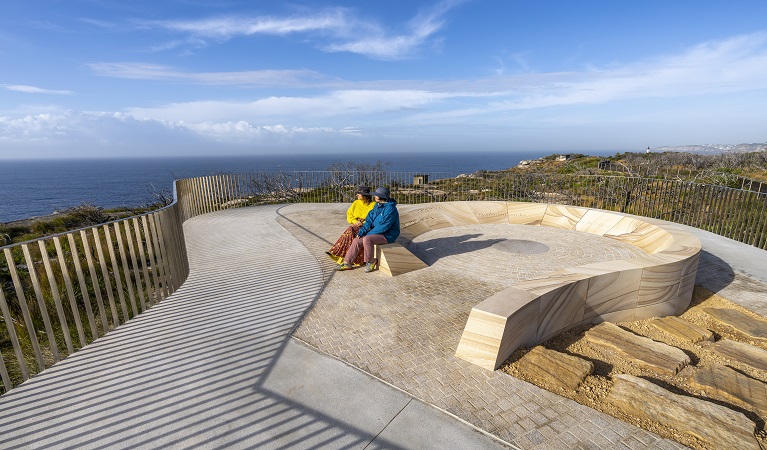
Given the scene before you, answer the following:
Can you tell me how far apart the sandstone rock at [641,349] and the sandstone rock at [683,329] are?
28.9 inches

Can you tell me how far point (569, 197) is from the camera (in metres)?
15.2

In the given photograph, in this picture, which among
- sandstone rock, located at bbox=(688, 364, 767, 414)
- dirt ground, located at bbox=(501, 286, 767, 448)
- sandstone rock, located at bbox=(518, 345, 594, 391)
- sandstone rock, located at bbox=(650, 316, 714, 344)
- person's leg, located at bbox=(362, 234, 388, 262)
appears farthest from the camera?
person's leg, located at bbox=(362, 234, 388, 262)

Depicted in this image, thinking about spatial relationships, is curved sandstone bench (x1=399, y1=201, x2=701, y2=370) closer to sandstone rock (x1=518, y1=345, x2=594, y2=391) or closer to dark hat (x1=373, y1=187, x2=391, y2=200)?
sandstone rock (x1=518, y1=345, x2=594, y2=391)

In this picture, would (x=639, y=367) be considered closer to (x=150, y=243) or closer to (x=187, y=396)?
(x=187, y=396)

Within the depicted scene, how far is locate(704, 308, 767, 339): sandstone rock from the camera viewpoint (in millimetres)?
Answer: 4543

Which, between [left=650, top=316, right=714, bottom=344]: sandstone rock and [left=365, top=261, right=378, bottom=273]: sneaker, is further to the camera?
[left=365, top=261, right=378, bottom=273]: sneaker

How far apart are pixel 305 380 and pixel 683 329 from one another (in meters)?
4.64

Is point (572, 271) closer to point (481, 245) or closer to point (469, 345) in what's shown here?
point (469, 345)

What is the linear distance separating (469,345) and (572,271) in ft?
6.74

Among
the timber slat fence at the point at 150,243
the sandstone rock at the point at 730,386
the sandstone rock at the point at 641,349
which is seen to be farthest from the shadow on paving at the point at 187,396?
the sandstone rock at the point at 730,386

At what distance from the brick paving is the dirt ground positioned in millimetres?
125

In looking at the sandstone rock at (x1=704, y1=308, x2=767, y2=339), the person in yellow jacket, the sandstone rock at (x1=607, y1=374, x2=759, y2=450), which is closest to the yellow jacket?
the person in yellow jacket

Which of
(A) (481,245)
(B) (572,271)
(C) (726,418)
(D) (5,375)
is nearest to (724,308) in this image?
(B) (572,271)

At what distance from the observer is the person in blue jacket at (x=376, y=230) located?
648 cm
